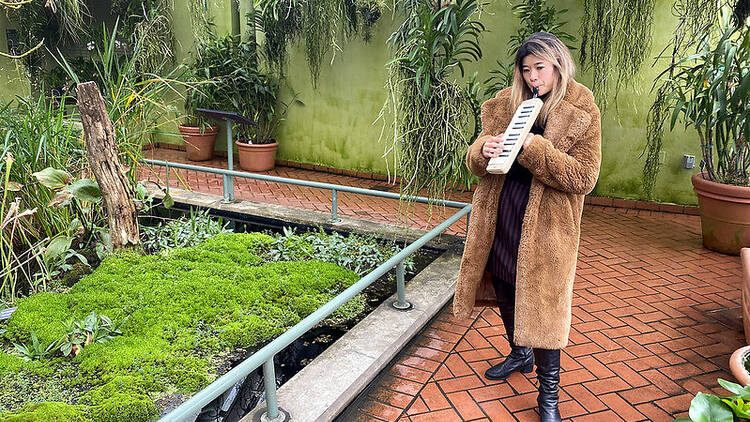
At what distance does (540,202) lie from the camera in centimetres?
215

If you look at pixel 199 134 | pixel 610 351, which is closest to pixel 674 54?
pixel 610 351

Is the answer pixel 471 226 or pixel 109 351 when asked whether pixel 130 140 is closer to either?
pixel 109 351

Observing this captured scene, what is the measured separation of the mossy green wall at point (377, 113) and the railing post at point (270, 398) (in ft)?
16.5

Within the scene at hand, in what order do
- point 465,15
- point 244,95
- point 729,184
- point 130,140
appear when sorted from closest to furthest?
point 465,15 < point 130,140 < point 729,184 < point 244,95

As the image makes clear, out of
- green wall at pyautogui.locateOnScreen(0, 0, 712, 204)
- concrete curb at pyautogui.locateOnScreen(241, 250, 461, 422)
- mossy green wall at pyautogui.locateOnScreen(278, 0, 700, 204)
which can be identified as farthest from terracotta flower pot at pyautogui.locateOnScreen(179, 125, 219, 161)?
concrete curb at pyautogui.locateOnScreen(241, 250, 461, 422)

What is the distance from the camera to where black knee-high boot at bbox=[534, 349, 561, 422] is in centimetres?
226

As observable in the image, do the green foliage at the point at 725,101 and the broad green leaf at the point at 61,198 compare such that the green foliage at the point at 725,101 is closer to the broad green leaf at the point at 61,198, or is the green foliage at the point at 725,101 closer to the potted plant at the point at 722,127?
the potted plant at the point at 722,127

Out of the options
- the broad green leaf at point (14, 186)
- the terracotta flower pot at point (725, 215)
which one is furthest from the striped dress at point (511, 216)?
the terracotta flower pot at point (725, 215)

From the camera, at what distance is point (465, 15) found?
3.58m

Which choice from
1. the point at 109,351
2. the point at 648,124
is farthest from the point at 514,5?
the point at 109,351

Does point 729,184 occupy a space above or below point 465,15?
below

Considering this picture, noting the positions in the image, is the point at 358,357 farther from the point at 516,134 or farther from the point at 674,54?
the point at 674,54

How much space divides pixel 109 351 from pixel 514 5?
17.4 feet

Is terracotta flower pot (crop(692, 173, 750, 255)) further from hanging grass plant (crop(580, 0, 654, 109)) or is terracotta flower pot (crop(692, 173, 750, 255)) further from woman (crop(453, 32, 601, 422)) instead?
woman (crop(453, 32, 601, 422))
